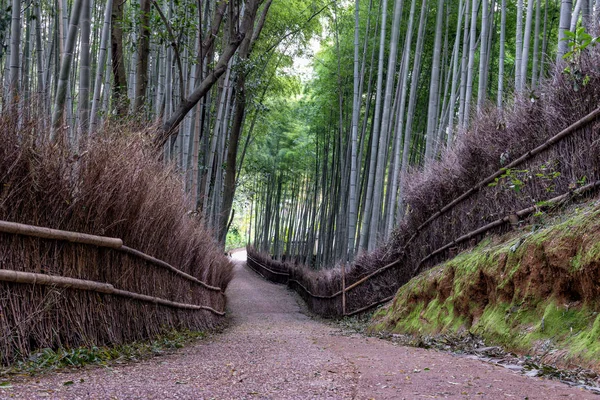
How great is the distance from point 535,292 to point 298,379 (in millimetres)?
1694

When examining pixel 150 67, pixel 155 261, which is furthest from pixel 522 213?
pixel 150 67

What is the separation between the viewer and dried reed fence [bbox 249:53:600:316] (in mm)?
3600

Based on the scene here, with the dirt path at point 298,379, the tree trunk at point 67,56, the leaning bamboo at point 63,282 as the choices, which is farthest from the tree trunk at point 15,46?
the dirt path at point 298,379

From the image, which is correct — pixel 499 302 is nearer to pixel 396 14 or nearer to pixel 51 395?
pixel 51 395

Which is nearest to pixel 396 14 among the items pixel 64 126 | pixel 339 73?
pixel 339 73

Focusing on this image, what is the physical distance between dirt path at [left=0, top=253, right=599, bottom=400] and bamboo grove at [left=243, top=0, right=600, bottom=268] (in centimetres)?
199

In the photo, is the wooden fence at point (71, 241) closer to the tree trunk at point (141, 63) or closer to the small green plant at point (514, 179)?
the tree trunk at point (141, 63)

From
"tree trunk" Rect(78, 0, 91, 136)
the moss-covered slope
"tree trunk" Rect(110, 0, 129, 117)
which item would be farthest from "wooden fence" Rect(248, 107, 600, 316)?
"tree trunk" Rect(110, 0, 129, 117)

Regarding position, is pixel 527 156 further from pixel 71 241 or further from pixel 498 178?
pixel 71 241

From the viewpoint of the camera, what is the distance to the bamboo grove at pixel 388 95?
623 cm

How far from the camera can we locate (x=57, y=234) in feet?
9.69

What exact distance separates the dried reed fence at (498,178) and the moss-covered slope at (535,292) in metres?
0.29

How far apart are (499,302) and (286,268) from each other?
1408 cm

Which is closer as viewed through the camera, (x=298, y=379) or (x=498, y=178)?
(x=298, y=379)
